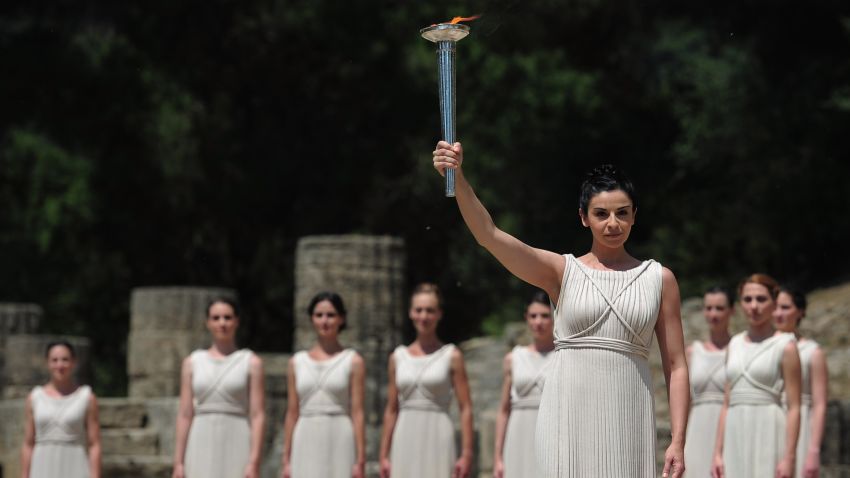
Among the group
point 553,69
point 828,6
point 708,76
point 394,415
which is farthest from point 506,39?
point 394,415

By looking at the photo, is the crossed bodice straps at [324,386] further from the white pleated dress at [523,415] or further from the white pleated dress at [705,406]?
the white pleated dress at [705,406]

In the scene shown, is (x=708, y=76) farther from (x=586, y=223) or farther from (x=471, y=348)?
(x=586, y=223)

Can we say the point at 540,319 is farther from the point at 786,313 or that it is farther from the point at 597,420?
the point at 597,420

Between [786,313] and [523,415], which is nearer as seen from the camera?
[786,313]

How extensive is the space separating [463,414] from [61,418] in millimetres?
2626

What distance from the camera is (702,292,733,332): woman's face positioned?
8531 millimetres

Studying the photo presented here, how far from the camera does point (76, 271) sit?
81.1ft

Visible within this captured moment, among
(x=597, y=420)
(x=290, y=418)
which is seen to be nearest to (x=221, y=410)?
(x=290, y=418)

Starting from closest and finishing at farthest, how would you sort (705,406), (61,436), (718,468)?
(718,468) → (705,406) → (61,436)

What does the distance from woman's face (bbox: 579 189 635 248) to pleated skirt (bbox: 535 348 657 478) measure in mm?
403

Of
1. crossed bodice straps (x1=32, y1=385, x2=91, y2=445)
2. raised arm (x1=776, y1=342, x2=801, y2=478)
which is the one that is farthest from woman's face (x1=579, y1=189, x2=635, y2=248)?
crossed bodice straps (x1=32, y1=385, x2=91, y2=445)

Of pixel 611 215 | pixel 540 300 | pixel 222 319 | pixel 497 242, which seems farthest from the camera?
pixel 540 300

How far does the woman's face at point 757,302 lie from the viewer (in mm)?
7633

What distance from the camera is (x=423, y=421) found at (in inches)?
337
